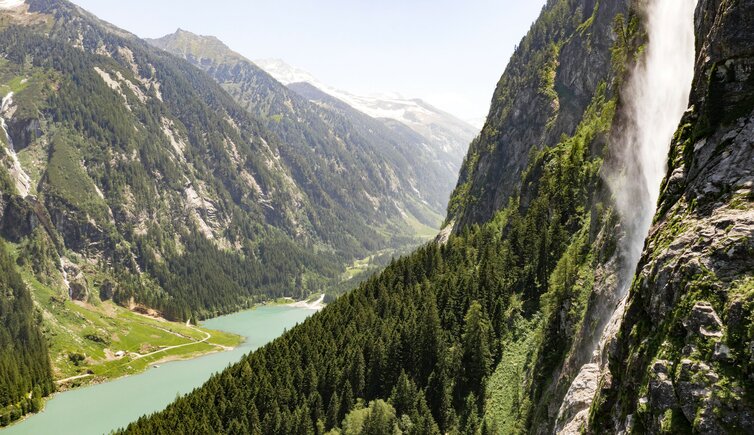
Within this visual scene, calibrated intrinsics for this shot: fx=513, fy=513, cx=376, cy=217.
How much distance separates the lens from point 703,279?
55.4 ft

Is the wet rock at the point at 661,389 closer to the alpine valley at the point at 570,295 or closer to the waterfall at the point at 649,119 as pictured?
the alpine valley at the point at 570,295

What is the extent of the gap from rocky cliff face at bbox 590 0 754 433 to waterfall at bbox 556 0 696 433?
17.8 metres

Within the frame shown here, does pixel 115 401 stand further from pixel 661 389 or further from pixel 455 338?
pixel 661 389

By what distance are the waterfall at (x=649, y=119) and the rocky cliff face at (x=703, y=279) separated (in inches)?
702

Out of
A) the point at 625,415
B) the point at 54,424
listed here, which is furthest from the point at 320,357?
the point at 625,415

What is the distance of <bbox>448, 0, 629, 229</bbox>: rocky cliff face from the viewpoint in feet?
442

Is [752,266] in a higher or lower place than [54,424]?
higher

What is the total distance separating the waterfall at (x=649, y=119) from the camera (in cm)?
4059

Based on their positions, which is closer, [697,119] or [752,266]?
[752,266]

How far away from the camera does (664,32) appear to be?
157ft

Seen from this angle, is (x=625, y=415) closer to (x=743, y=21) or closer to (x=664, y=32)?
(x=743, y=21)

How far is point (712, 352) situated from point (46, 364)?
615 feet

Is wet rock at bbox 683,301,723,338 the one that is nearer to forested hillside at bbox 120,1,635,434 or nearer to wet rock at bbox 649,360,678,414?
wet rock at bbox 649,360,678,414

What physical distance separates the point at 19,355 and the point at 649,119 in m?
185
